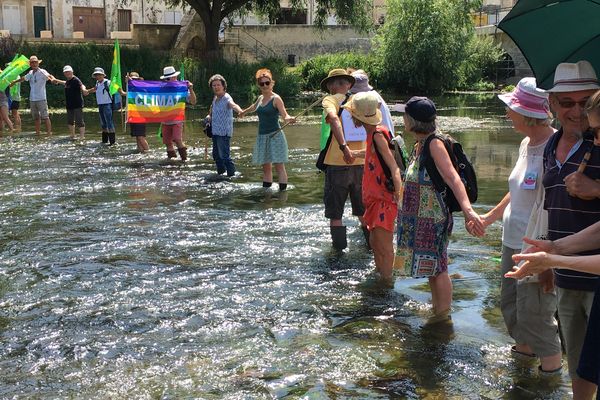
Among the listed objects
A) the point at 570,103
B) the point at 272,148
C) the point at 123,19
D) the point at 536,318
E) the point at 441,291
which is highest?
the point at 123,19

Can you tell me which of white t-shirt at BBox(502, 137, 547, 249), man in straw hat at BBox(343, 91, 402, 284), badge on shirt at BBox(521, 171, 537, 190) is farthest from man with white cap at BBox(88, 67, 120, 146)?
badge on shirt at BBox(521, 171, 537, 190)

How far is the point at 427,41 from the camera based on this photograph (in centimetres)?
4462

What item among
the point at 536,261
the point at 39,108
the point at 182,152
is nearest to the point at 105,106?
the point at 39,108

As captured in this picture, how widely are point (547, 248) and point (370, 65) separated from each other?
44701mm

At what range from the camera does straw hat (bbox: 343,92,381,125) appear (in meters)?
7.03

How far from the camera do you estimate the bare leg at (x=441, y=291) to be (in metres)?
6.12

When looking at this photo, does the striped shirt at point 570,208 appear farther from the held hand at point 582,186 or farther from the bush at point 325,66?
the bush at point 325,66

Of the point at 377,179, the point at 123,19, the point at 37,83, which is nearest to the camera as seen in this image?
the point at 377,179

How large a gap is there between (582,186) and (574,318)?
0.75 m

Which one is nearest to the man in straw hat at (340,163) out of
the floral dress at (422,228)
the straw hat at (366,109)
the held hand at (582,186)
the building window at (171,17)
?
the straw hat at (366,109)

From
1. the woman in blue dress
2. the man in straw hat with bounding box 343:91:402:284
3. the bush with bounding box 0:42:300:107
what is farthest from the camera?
the bush with bounding box 0:42:300:107

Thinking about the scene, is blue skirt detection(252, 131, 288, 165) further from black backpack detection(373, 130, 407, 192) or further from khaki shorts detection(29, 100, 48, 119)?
khaki shorts detection(29, 100, 48, 119)

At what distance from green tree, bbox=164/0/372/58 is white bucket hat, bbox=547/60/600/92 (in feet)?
115

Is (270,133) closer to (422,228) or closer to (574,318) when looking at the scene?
(422,228)
